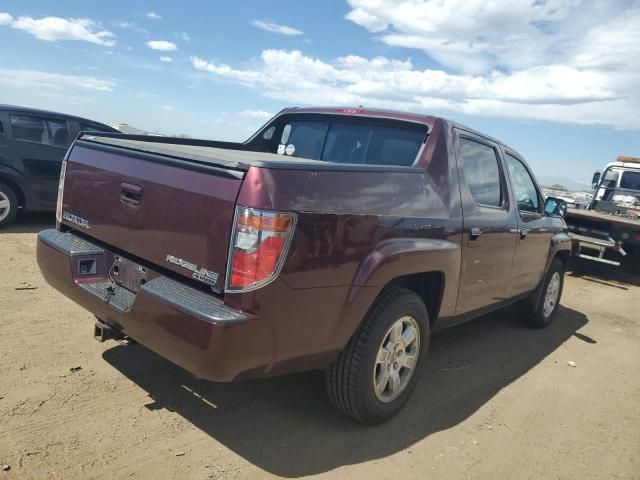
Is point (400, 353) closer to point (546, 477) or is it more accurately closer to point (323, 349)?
point (323, 349)

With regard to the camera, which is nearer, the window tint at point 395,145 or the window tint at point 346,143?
the window tint at point 395,145

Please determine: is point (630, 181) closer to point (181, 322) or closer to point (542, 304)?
point (542, 304)

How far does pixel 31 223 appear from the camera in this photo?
839cm

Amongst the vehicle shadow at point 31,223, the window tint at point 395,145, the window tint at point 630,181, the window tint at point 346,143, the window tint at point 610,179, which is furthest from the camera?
the window tint at point 610,179

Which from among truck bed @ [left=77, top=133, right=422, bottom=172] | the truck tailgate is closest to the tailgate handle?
the truck tailgate

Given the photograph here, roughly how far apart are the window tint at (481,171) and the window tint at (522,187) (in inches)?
14.4

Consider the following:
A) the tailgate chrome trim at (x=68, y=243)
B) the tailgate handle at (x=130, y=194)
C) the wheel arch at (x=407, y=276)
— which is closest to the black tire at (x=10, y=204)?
the tailgate chrome trim at (x=68, y=243)

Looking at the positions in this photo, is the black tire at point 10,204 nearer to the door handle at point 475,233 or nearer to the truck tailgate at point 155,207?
the truck tailgate at point 155,207

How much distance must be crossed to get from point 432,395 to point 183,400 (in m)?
1.77

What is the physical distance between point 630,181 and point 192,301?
13.2 m

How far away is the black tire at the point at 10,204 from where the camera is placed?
24.6ft

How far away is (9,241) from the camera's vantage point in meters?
6.98

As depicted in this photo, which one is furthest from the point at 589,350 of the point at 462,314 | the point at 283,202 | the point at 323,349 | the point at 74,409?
the point at 74,409

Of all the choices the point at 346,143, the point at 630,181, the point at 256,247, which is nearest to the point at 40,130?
the point at 346,143
